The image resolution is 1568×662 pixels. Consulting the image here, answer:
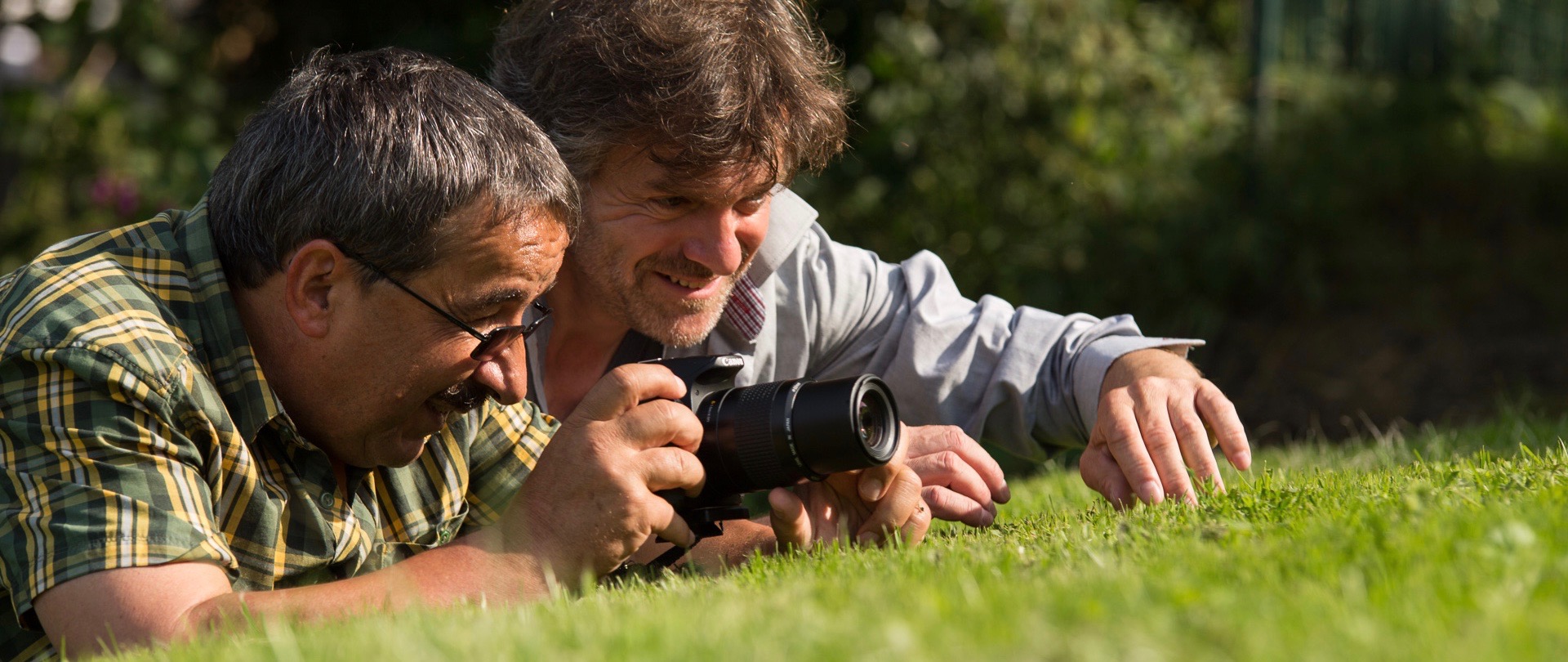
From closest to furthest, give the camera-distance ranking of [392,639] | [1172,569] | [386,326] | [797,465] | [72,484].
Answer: [392,639] → [1172,569] → [72,484] → [386,326] → [797,465]

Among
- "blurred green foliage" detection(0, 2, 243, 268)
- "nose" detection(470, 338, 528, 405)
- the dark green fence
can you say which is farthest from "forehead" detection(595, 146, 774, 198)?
the dark green fence

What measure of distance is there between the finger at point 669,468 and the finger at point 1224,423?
1.12m

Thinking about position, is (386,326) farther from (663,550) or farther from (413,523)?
(663,550)

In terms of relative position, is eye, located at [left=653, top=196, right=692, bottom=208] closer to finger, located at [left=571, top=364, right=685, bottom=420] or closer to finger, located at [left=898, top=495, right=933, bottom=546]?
finger, located at [left=571, top=364, right=685, bottom=420]

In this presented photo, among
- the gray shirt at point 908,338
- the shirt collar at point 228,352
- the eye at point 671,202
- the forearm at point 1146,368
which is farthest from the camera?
the gray shirt at point 908,338

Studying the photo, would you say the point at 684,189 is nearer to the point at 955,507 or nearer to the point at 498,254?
the point at 498,254

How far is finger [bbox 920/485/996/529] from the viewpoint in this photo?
308 centimetres

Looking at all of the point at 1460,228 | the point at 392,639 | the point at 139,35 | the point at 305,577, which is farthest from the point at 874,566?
the point at 1460,228

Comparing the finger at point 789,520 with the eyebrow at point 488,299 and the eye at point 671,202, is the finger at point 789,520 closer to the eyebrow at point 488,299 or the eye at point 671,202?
the eyebrow at point 488,299

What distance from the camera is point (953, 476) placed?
3.08m

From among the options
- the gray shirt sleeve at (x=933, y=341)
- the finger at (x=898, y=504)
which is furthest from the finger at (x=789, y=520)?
the gray shirt sleeve at (x=933, y=341)

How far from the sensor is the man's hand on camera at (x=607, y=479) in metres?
2.68

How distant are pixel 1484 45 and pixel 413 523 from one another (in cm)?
729

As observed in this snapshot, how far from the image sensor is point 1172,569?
1985mm
